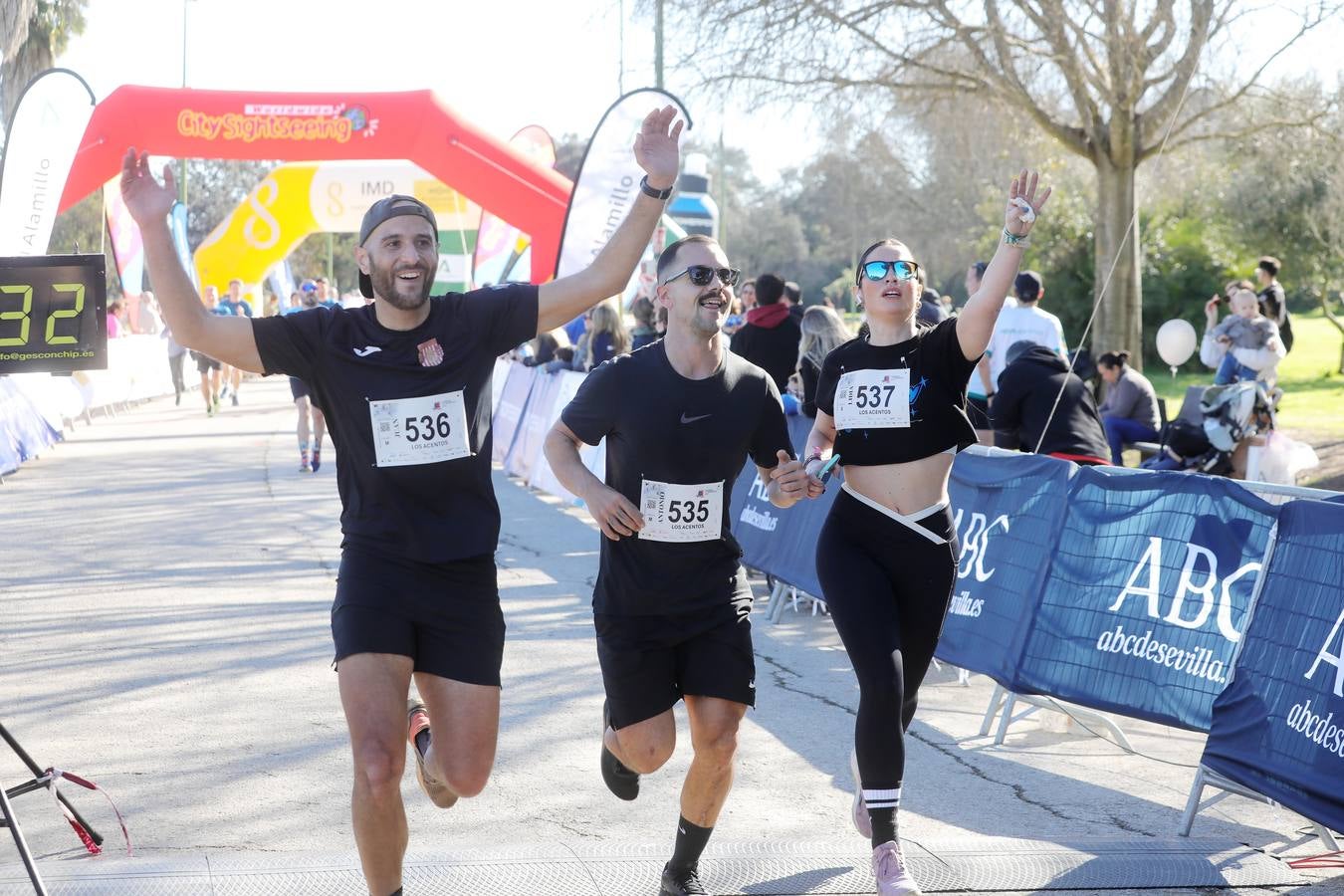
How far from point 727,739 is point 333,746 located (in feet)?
7.70

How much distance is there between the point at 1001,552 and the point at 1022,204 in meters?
2.69

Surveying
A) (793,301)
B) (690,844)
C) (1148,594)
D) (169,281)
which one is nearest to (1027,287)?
(793,301)

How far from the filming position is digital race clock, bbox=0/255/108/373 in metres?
5.88

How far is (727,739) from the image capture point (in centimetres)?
445

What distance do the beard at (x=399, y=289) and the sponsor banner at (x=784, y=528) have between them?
4.46 m

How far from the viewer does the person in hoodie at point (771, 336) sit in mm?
10414

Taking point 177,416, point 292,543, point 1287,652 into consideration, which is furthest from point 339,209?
point 1287,652

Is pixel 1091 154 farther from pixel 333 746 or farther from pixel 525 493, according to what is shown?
pixel 333 746

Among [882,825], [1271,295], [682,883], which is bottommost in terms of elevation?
[682,883]

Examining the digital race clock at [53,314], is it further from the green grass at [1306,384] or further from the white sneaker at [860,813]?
the green grass at [1306,384]

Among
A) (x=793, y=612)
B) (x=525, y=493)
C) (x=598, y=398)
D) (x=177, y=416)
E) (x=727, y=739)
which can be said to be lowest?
(x=177, y=416)

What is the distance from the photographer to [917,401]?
487 centimetres

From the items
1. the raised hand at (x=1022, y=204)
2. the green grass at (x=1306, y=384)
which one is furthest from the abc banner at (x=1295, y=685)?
the green grass at (x=1306, y=384)

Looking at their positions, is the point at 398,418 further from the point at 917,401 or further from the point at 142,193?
the point at 917,401
